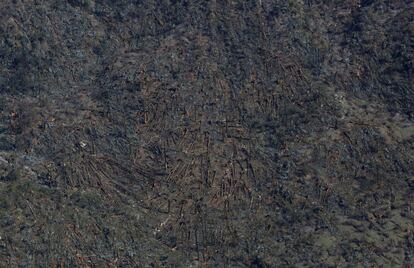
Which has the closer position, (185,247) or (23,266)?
(23,266)

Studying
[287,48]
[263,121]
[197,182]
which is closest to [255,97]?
Result: [263,121]

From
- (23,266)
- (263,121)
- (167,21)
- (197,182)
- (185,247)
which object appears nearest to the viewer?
(23,266)

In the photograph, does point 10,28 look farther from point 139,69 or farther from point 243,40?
point 243,40

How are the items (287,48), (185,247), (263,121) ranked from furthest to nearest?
(287,48)
(263,121)
(185,247)

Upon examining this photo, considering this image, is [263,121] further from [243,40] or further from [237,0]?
[237,0]

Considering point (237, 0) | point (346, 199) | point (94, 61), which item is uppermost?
point (237, 0)

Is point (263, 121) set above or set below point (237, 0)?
below
